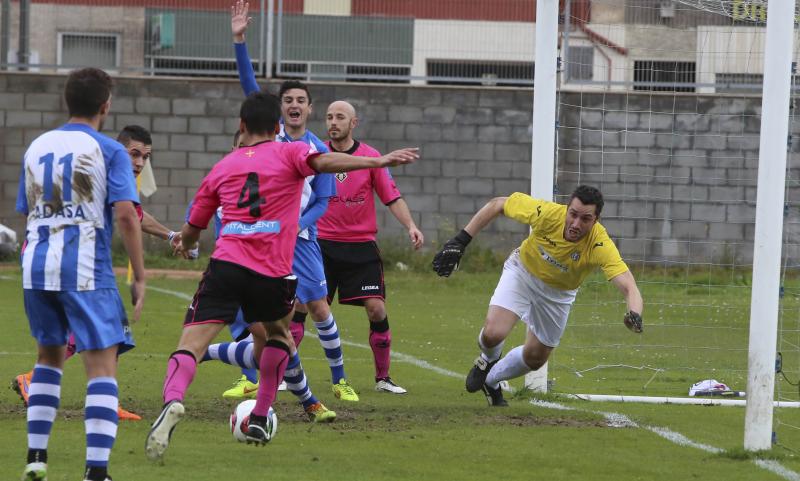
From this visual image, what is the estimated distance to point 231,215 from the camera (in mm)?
6691

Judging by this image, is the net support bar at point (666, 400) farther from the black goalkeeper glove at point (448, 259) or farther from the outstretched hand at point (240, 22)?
the outstretched hand at point (240, 22)

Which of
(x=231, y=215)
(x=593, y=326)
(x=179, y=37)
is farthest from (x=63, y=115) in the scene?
(x=231, y=215)

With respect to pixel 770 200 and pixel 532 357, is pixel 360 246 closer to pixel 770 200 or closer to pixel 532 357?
pixel 532 357

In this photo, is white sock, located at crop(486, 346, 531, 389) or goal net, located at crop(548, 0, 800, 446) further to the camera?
goal net, located at crop(548, 0, 800, 446)

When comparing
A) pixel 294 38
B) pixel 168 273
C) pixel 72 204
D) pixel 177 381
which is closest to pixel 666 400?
pixel 177 381

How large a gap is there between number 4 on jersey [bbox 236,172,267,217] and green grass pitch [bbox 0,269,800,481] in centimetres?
132

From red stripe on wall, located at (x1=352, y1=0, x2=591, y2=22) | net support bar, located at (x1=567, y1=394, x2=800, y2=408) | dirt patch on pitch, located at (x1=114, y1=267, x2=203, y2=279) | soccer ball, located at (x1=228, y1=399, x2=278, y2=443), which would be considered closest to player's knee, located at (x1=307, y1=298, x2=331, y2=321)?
net support bar, located at (x1=567, y1=394, x2=800, y2=408)

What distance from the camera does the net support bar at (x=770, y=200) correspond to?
7.16 m

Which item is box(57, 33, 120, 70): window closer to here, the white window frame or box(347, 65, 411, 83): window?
the white window frame

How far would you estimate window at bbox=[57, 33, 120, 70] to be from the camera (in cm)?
2172

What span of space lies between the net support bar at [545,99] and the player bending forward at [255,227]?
10.4ft

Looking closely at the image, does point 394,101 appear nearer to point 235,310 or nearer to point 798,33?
point 798,33

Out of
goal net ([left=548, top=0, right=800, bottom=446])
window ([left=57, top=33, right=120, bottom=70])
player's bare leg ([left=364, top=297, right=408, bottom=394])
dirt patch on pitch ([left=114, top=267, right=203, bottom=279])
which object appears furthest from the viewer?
window ([left=57, top=33, right=120, bottom=70])

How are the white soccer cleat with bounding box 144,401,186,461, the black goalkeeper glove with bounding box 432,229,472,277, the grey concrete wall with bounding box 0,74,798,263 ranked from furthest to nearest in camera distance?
the grey concrete wall with bounding box 0,74,798,263
the black goalkeeper glove with bounding box 432,229,472,277
the white soccer cleat with bounding box 144,401,186,461
